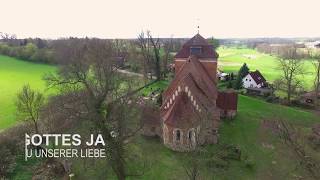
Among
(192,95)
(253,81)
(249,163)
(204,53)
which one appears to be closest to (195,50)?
(204,53)

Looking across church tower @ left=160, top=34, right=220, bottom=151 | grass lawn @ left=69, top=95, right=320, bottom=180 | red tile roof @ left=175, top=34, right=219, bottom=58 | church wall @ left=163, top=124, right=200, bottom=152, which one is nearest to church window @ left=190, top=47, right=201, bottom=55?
red tile roof @ left=175, top=34, right=219, bottom=58

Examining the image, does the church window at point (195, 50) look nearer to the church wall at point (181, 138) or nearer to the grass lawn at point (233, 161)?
the grass lawn at point (233, 161)

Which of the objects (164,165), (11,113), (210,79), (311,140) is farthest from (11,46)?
(311,140)

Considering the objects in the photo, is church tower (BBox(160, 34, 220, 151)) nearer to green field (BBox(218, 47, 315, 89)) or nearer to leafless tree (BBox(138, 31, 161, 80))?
leafless tree (BBox(138, 31, 161, 80))

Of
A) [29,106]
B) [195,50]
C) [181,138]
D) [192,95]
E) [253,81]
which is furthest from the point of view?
[253,81]

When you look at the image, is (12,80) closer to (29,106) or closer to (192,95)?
(29,106)

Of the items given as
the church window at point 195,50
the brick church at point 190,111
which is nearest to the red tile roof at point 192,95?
the brick church at point 190,111

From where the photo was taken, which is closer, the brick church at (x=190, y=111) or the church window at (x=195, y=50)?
the brick church at (x=190, y=111)
